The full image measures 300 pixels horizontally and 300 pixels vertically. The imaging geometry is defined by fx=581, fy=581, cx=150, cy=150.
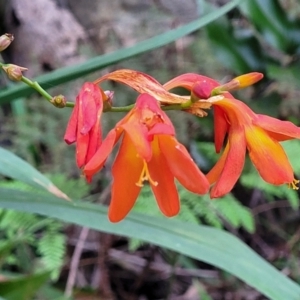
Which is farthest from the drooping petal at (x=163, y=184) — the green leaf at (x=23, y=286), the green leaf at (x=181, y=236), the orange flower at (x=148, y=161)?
the green leaf at (x=23, y=286)

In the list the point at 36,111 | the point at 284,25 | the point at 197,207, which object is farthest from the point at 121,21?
the point at 197,207

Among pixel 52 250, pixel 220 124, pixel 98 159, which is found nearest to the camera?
pixel 98 159

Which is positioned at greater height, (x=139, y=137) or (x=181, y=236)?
(x=139, y=137)

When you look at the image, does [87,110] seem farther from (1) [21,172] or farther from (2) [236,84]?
(1) [21,172]

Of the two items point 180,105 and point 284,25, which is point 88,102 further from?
point 284,25

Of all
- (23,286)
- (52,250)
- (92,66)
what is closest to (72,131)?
(92,66)

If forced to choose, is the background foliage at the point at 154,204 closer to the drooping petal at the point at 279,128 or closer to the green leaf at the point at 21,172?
the green leaf at the point at 21,172

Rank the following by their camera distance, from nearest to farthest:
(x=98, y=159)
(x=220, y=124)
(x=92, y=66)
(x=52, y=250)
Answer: (x=98, y=159) < (x=220, y=124) < (x=92, y=66) < (x=52, y=250)

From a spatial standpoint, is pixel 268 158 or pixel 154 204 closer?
pixel 268 158
